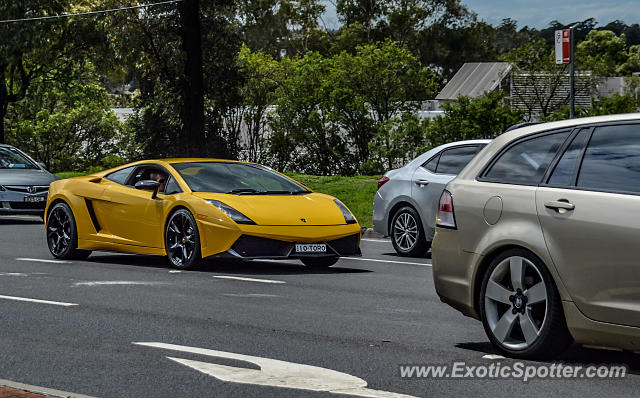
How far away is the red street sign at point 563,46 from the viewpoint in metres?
22.0

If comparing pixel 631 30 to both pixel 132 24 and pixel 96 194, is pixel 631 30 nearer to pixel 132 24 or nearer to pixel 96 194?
pixel 132 24

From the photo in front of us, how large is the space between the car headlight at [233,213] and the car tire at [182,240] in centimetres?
33

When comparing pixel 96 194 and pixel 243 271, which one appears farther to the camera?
pixel 96 194

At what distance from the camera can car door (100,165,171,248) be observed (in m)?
13.0

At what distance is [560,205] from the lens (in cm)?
677

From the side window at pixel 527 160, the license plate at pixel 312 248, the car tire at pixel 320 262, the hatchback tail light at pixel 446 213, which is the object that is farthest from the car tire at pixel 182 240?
the side window at pixel 527 160

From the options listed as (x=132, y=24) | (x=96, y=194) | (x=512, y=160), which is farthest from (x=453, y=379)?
(x=132, y=24)

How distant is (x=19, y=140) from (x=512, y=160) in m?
36.2

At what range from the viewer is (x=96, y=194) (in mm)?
13898

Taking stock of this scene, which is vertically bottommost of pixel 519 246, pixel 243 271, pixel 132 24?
pixel 243 271

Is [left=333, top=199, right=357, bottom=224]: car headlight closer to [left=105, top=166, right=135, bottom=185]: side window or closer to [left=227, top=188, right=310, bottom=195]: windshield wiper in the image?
[left=227, top=188, right=310, bottom=195]: windshield wiper

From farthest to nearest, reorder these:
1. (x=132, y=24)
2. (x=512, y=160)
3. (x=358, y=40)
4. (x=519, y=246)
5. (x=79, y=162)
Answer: (x=358, y=40)
(x=79, y=162)
(x=132, y=24)
(x=512, y=160)
(x=519, y=246)

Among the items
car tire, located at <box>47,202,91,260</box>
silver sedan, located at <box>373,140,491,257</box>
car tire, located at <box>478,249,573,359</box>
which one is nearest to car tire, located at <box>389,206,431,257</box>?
silver sedan, located at <box>373,140,491,257</box>

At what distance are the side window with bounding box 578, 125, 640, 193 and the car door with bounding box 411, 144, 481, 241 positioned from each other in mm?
7211
